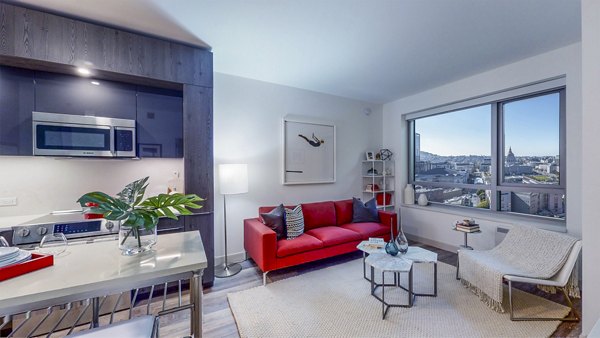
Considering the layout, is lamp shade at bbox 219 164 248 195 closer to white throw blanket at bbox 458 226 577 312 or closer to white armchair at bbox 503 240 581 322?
white throw blanket at bbox 458 226 577 312

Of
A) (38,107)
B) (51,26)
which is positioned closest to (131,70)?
(51,26)

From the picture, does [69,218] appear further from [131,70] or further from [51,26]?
[51,26]

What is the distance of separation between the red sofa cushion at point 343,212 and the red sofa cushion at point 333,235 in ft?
1.31

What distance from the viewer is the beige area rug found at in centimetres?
191

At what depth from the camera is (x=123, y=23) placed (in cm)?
220

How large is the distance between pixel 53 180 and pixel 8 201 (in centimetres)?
35

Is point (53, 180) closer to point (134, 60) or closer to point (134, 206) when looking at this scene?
point (134, 60)

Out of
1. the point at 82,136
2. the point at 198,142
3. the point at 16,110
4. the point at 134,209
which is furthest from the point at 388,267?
the point at 16,110

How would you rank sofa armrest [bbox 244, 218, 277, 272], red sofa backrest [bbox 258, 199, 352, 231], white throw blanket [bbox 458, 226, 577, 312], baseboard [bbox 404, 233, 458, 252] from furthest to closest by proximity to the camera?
baseboard [bbox 404, 233, 458, 252]
red sofa backrest [bbox 258, 199, 352, 231]
sofa armrest [bbox 244, 218, 277, 272]
white throw blanket [bbox 458, 226, 577, 312]

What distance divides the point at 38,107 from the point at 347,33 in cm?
289

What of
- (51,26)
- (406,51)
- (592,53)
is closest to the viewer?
(592,53)

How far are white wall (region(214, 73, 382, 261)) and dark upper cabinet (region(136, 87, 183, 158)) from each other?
59 cm

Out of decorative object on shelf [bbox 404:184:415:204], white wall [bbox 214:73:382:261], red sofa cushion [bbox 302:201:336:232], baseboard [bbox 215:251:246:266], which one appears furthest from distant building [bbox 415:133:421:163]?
baseboard [bbox 215:251:246:266]

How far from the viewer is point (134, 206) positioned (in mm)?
1286
